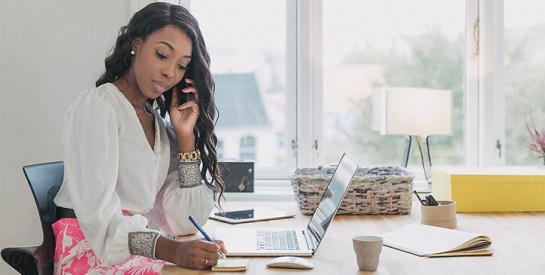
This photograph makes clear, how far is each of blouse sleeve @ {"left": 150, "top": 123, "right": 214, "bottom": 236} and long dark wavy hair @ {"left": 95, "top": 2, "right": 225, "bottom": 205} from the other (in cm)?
7

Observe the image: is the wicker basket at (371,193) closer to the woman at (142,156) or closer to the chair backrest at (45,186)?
the woman at (142,156)

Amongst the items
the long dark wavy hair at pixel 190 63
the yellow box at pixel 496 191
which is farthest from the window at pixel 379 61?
the long dark wavy hair at pixel 190 63

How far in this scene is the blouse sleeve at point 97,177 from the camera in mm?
1498

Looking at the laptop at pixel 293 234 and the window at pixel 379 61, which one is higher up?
the window at pixel 379 61

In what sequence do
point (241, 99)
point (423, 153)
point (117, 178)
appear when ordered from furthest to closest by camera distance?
1. point (241, 99)
2. point (423, 153)
3. point (117, 178)

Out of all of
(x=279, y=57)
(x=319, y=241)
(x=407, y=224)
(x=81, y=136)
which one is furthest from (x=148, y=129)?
(x=279, y=57)

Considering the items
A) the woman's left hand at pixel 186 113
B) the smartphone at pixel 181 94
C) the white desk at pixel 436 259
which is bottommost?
the white desk at pixel 436 259

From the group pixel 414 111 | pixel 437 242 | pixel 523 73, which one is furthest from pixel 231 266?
pixel 523 73

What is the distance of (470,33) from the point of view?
9.18 feet

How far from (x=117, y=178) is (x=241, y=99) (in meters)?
1.21

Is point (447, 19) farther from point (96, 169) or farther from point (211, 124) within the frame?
point (96, 169)

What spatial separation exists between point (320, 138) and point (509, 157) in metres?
0.84

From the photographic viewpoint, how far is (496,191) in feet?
7.00

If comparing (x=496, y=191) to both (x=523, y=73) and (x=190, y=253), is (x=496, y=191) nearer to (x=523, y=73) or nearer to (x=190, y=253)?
(x=523, y=73)
